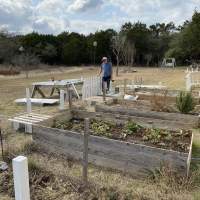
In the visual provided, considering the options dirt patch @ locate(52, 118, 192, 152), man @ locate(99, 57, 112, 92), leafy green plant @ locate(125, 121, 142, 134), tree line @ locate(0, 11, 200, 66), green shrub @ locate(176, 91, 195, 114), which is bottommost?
dirt patch @ locate(52, 118, 192, 152)

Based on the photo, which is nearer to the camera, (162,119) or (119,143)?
(119,143)

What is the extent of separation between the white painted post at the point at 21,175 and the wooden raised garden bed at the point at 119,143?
1.91 m

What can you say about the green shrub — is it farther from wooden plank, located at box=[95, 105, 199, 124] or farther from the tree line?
the tree line

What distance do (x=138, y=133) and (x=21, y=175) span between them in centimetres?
319

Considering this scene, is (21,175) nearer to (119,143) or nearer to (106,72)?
(119,143)

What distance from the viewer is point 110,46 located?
4097 cm

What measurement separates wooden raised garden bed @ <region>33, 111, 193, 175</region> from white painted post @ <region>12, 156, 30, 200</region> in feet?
6.28

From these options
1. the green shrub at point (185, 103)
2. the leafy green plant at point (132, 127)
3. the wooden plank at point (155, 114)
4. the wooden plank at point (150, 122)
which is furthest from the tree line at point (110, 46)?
the leafy green plant at point (132, 127)

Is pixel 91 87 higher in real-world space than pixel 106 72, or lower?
lower

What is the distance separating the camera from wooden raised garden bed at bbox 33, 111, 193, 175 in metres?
3.88

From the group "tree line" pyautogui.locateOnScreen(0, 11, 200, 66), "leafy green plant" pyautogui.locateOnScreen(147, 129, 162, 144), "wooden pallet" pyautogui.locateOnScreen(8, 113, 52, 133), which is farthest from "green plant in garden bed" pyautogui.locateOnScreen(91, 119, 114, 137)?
"tree line" pyautogui.locateOnScreen(0, 11, 200, 66)

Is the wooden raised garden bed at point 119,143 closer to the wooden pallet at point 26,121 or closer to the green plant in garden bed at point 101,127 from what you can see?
the green plant in garden bed at point 101,127

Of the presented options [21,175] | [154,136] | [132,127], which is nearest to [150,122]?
[132,127]

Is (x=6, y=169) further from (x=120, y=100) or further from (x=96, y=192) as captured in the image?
(x=120, y=100)
